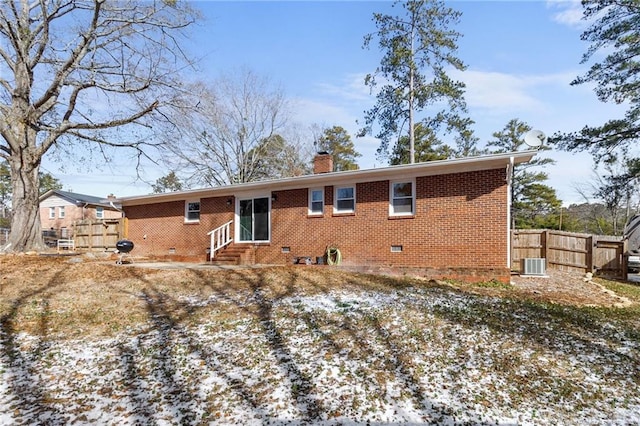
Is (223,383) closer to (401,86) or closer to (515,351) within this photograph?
(515,351)

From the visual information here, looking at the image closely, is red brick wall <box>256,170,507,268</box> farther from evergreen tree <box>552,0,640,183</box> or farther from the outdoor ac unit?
evergreen tree <box>552,0,640,183</box>

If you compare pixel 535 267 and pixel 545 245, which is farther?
pixel 545 245

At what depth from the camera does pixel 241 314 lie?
5793mm

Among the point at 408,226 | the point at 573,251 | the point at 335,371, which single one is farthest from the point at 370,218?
the point at 573,251

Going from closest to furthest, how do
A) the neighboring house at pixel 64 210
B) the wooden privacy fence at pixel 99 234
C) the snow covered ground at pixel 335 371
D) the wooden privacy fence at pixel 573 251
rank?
1. the snow covered ground at pixel 335 371
2. the wooden privacy fence at pixel 573 251
3. the wooden privacy fence at pixel 99 234
4. the neighboring house at pixel 64 210

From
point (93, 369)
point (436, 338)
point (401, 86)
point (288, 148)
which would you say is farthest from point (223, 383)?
point (288, 148)

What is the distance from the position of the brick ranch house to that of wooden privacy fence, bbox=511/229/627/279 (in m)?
4.04

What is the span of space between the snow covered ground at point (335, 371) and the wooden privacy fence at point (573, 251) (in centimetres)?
816

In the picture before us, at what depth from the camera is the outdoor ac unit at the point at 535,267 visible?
10.8 metres

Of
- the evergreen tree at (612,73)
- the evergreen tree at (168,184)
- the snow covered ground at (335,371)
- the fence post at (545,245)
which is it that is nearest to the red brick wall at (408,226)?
the snow covered ground at (335,371)

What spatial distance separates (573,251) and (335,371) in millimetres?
12480

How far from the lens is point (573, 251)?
499 inches

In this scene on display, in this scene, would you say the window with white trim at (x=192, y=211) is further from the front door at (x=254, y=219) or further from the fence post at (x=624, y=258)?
the fence post at (x=624, y=258)

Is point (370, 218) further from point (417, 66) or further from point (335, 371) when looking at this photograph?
point (417, 66)
